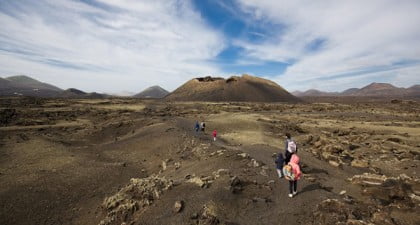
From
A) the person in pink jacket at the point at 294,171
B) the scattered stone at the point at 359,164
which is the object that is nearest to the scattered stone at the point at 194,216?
the person in pink jacket at the point at 294,171

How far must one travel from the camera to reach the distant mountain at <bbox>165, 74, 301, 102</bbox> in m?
127

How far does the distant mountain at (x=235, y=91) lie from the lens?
127250mm

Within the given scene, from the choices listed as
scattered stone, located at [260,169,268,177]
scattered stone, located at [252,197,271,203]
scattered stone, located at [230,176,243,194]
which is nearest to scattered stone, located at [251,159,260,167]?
scattered stone, located at [260,169,268,177]

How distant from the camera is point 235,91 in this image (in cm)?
13175

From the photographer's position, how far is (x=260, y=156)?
612 inches

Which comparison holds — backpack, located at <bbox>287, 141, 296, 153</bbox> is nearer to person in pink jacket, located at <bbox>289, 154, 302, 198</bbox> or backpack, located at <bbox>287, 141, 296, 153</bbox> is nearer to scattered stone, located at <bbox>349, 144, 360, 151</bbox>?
person in pink jacket, located at <bbox>289, 154, 302, 198</bbox>

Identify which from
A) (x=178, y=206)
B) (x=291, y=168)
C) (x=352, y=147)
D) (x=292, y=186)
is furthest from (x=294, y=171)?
(x=352, y=147)

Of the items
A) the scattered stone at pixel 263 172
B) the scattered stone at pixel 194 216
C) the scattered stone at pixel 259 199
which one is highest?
the scattered stone at pixel 263 172

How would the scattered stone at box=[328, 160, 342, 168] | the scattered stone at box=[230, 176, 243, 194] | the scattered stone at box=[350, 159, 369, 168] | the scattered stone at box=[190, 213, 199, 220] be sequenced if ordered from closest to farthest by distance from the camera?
the scattered stone at box=[190, 213, 199, 220]
the scattered stone at box=[230, 176, 243, 194]
the scattered stone at box=[328, 160, 342, 168]
the scattered stone at box=[350, 159, 369, 168]

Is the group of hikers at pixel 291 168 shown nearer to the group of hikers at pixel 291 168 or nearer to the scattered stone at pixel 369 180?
the group of hikers at pixel 291 168

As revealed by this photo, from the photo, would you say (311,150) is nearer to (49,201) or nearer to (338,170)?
(338,170)

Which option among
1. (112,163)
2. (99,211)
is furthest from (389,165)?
(112,163)

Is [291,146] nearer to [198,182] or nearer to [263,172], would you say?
[263,172]

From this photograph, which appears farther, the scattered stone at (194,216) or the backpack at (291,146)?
the backpack at (291,146)
